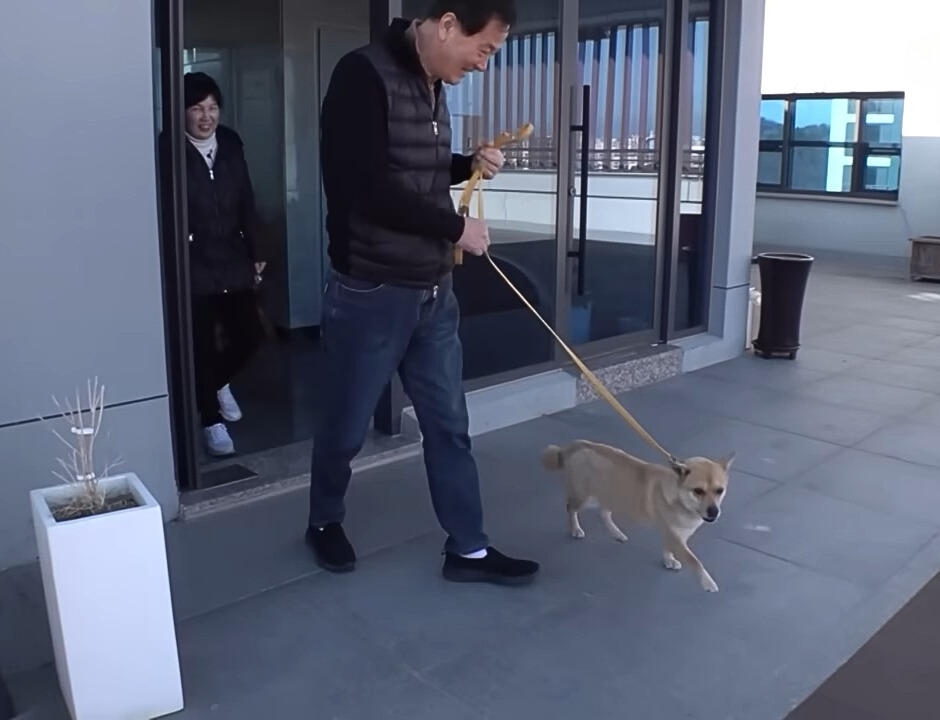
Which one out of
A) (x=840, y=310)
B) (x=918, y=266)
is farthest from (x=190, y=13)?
(x=918, y=266)

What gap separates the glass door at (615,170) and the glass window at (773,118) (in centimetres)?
772

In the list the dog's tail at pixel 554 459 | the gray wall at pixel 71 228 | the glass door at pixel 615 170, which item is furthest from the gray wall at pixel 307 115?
the dog's tail at pixel 554 459

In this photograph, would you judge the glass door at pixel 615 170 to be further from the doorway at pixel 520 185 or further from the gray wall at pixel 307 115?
the gray wall at pixel 307 115

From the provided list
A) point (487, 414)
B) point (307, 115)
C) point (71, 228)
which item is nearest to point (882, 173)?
point (307, 115)

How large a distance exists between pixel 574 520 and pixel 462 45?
1.61 metres

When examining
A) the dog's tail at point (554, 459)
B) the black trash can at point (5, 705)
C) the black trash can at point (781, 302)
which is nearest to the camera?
the black trash can at point (5, 705)

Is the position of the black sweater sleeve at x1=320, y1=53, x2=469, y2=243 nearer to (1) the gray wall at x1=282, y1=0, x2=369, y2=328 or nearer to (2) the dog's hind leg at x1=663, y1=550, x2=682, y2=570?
(2) the dog's hind leg at x1=663, y1=550, x2=682, y2=570

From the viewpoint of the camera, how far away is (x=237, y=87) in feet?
20.2

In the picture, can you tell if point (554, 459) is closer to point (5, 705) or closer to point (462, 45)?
point (462, 45)

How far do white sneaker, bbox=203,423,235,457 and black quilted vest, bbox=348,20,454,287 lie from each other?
1584mm

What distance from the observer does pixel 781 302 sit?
5.87 meters

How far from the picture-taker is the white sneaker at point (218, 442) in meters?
3.97

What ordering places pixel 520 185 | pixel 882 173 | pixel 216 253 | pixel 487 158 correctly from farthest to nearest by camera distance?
pixel 882 173 < pixel 520 185 < pixel 216 253 < pixel 487 158

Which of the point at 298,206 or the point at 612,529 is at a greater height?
the point at 298,206
